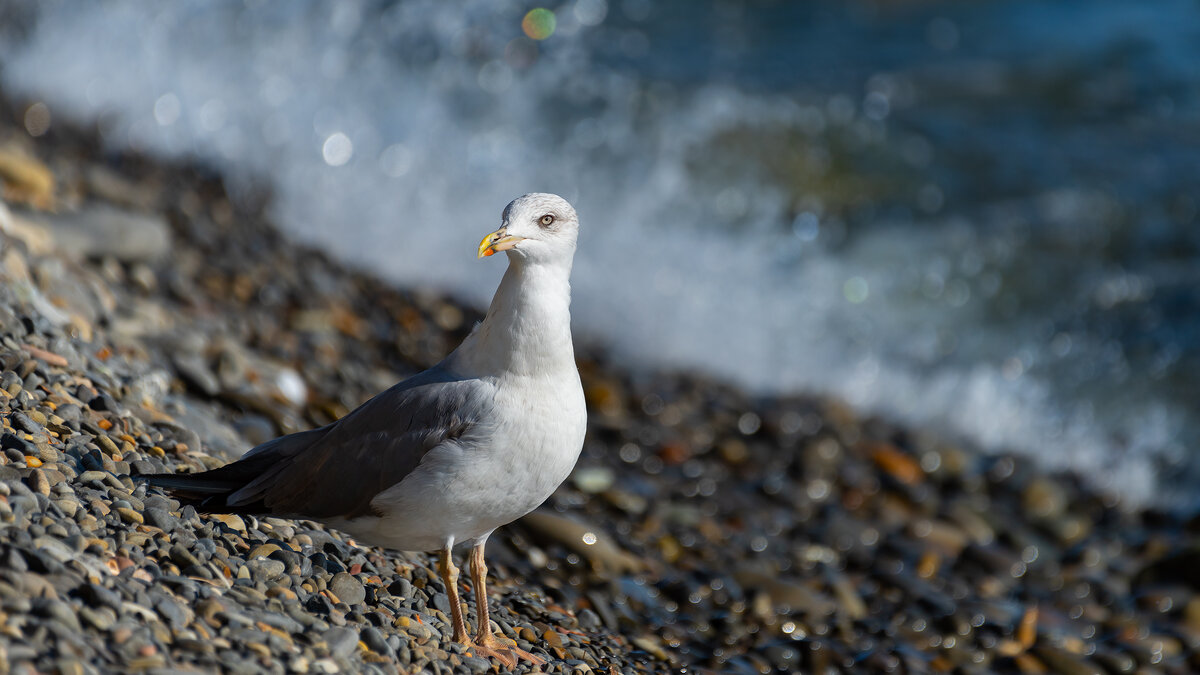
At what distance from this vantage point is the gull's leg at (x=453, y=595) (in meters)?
3.76

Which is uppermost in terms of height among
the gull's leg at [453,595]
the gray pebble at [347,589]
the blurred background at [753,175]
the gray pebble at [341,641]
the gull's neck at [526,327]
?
the blurred background at [753,175]

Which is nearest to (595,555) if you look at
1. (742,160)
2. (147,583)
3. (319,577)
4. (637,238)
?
(319,577)

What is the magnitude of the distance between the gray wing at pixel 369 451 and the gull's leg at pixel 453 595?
30cm

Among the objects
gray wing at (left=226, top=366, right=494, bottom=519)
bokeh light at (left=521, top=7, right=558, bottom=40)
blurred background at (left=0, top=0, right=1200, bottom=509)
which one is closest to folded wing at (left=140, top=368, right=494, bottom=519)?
gray wing at (left=226, top=366, right=494, bottom=519)

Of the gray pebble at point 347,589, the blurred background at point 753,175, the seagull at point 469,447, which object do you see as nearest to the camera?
the seagull at point 469,447

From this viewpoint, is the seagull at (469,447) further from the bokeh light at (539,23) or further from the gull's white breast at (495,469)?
the bokeh light at (539,23)

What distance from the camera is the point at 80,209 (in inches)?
266

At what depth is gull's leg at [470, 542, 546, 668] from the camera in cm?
379

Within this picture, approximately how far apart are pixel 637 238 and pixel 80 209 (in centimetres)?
440

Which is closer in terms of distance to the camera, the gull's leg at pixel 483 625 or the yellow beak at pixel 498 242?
the yellow beak at pixel 498 242

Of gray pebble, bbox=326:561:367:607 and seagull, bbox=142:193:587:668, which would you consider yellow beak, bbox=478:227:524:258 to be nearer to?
seagull, bbox=142:193:587:668

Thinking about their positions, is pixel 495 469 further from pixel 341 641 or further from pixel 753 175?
pixel 753 175

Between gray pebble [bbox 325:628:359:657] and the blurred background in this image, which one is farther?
the blurred background

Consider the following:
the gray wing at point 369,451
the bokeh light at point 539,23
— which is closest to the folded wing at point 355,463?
the gray wing at point 369,451
